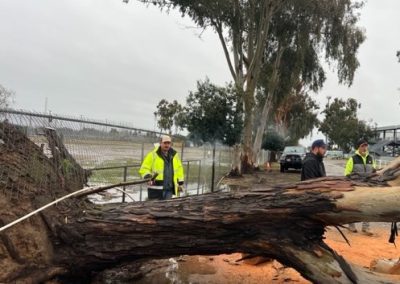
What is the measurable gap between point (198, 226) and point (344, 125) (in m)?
79.4

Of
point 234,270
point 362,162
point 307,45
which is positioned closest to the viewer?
point 234,270

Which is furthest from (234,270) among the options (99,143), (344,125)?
(344,125)

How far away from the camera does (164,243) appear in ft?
16.5

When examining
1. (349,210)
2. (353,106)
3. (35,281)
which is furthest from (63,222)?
(353,106)

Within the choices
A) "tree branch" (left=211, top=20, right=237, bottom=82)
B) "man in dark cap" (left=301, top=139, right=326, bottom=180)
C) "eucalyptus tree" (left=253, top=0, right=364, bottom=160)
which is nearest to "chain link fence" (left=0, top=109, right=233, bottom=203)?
"man in dark cap" (left=301, top=139, right=326, bottom=180)

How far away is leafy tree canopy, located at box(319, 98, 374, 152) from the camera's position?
260 feet

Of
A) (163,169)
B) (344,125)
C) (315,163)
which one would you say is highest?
(344,125)

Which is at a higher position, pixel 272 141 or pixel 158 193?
pixel 272 141

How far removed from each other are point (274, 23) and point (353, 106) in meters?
60.9

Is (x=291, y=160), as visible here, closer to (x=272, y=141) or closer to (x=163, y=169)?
(x=272, y=141)

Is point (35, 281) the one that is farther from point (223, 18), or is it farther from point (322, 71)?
point (322, 71)

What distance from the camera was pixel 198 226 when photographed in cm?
491

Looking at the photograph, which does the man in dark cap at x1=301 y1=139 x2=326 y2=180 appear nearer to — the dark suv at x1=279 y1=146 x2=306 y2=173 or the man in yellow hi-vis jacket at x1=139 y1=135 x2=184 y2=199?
the man in yellow hi-vis jacket at x1=139 y1=135 x2=184 y2=199

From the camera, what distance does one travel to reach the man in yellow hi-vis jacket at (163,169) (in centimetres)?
721
